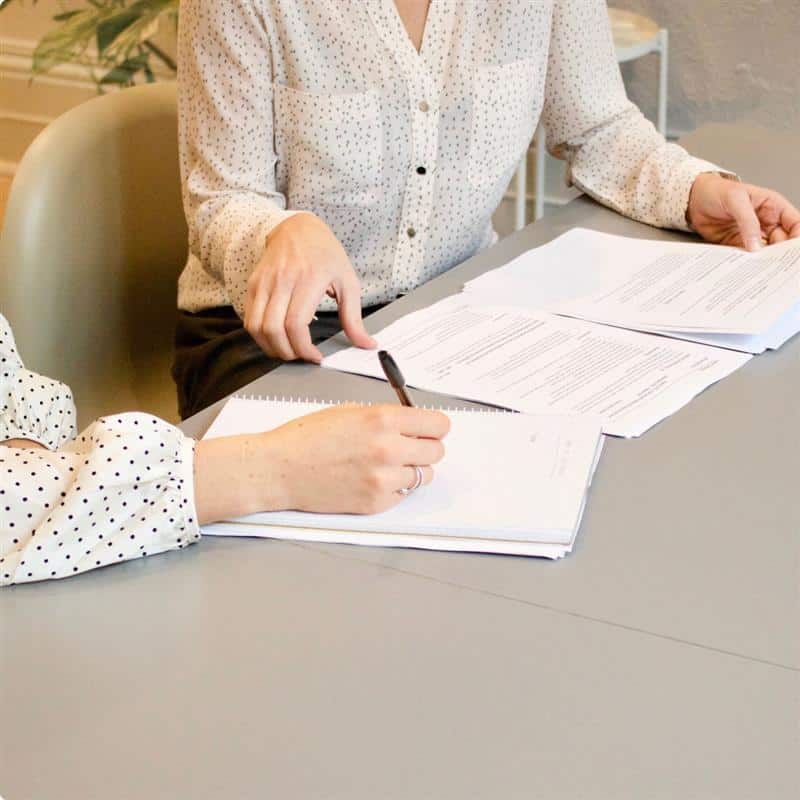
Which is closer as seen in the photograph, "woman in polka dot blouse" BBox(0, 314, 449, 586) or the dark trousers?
"woman in polka dot blouse" BBox(0, 314, 449, 586)

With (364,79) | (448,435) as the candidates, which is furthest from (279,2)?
(448,435)

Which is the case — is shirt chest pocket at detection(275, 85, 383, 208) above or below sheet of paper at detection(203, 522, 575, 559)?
above

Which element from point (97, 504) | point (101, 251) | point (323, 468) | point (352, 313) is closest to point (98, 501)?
point (97, 504)

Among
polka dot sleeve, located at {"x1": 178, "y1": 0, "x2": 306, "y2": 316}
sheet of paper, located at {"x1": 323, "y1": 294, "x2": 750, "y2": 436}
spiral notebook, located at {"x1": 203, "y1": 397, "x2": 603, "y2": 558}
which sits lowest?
sheet of paper, located at {"x1": 323, "y1": 294, "x2": 750, "y2": 436}

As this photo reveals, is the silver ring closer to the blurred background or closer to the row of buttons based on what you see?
the row of buttons

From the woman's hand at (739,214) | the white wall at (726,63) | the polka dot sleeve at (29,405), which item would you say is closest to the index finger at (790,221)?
the woman's hand at (739,214)

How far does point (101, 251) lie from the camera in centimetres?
146

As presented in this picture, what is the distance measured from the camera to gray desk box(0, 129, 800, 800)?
60cm

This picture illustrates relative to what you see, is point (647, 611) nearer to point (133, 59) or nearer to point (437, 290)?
point (437, 290)

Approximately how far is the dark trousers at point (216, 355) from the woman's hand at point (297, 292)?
212 mm

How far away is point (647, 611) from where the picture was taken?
0.73 m

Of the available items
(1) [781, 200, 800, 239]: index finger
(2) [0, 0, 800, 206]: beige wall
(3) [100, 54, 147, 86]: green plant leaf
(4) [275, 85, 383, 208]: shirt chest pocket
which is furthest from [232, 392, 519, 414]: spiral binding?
(3) [100, 54, 147, 86]: green plant leaf

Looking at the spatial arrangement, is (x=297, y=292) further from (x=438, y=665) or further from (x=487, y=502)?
(x=438, y=665)

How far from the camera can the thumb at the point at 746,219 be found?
4.42ft
